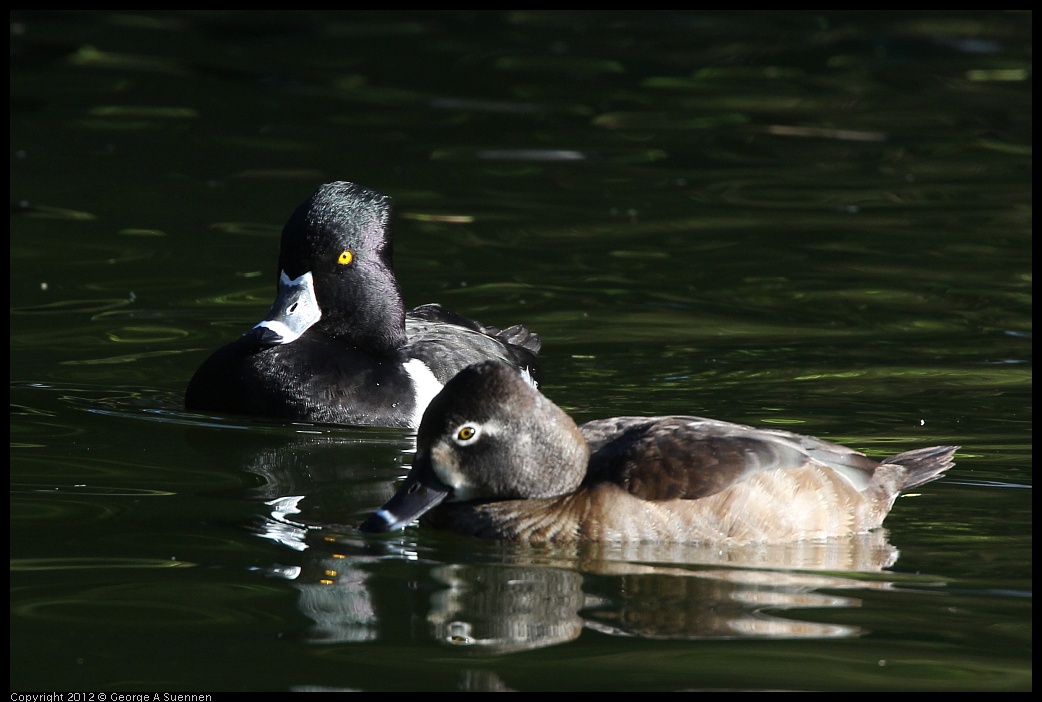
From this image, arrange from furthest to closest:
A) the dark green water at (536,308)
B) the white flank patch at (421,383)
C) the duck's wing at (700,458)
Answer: the white flank patch at (421,383) < the duck's wing at (700,458) < the dark green water at (536,308)

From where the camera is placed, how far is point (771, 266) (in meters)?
11.9

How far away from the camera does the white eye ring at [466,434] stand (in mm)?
6082

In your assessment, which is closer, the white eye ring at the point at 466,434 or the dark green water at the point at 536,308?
the dark green water at the point at 536,308

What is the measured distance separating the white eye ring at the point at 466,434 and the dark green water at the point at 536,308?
389 mm

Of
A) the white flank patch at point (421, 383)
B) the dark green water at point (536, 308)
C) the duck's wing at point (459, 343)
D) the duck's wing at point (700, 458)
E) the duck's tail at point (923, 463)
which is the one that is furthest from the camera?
the duck's wing at point (459, 343)

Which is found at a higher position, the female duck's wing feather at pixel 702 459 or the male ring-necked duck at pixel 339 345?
the male ring-necked duck at pixel 339 345

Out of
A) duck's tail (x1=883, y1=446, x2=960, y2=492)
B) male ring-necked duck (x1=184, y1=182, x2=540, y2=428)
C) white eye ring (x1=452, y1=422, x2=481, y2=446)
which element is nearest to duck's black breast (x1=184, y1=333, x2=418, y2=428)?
male ring-necked duck (x1=184, y1=182, x2=540, y2=428)

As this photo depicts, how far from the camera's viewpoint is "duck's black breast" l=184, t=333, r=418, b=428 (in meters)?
8.19

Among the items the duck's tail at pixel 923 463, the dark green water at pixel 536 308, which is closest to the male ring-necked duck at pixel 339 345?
the dark green water at pixel 536 308

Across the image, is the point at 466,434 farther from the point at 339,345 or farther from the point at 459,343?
the point at 459,343

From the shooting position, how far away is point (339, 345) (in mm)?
8711

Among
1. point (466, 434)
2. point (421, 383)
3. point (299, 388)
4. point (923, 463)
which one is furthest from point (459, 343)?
point (923, 463)

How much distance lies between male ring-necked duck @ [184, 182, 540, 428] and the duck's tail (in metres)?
2.64

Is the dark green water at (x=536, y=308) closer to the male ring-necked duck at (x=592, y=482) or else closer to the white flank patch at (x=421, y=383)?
the male ring-necked duck at (x=592, y=482)
